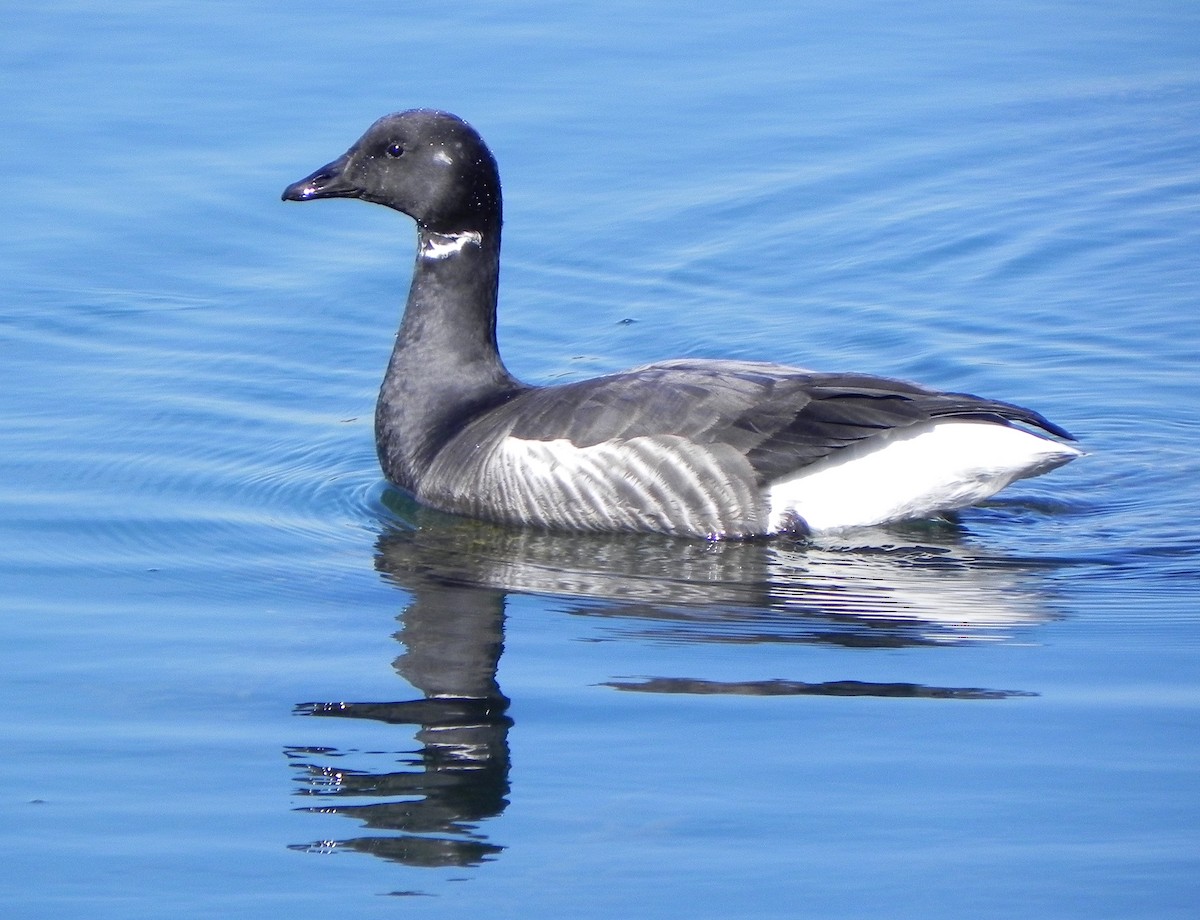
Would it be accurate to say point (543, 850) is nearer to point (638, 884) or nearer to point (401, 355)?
point (638, 884)

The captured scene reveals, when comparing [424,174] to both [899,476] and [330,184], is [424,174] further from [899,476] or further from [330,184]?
[899,476]

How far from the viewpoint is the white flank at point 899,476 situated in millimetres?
8445

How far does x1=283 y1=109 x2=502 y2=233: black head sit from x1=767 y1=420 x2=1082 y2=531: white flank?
2153mm

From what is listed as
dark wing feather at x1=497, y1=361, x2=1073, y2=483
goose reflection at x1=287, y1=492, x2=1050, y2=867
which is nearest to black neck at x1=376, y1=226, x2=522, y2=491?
goose reflection at x1=287, y1=492, x2=1050, y2=867

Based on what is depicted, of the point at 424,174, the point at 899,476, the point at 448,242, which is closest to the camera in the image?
the point at 899,476

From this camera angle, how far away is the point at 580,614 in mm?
7418

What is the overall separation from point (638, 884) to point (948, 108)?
10.2 meters

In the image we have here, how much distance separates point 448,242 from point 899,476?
2.57 metres

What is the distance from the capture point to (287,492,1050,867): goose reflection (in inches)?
224

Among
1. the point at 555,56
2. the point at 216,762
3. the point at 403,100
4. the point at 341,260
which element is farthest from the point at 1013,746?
the point at 555,56

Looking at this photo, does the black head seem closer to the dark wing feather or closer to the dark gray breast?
the dark gray breast

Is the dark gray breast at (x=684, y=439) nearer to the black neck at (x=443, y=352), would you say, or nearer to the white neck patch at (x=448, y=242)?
the black neck at (x=443, y=352)

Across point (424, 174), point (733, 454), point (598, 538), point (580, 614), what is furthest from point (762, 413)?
point (424, 174)

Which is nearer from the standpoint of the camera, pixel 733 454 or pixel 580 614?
pixel 580 614
